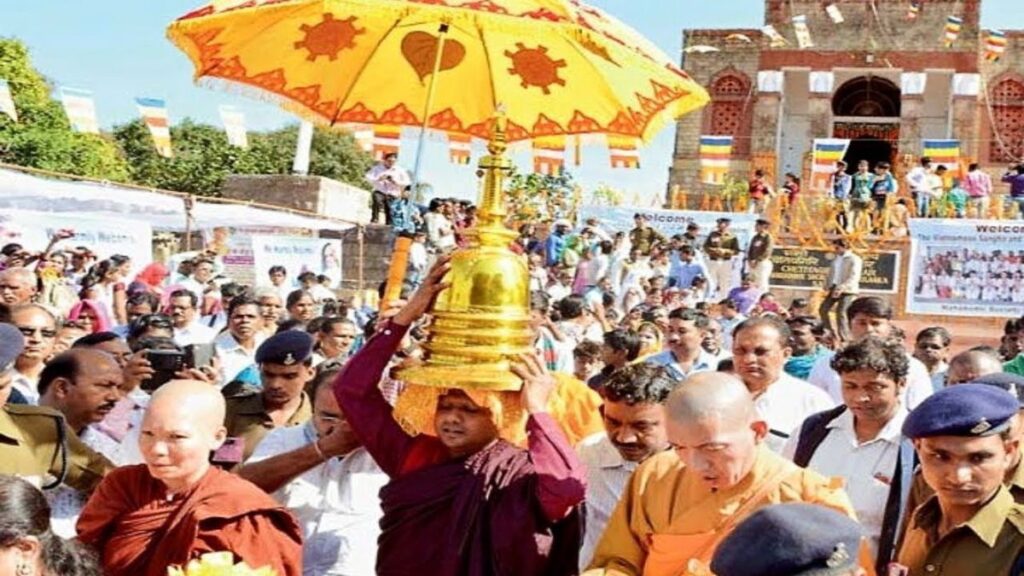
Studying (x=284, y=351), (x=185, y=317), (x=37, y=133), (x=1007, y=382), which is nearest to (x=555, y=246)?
(x=185, y=317)

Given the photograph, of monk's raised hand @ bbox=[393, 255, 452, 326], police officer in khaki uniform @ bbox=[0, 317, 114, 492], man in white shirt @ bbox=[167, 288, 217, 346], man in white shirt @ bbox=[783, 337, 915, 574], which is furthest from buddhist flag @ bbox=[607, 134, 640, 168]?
man in white shirt @ bbox=[167, 288, 217, 346]

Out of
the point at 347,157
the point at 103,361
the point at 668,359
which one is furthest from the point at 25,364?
the point at 347,157

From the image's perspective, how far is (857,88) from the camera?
96.6 ft

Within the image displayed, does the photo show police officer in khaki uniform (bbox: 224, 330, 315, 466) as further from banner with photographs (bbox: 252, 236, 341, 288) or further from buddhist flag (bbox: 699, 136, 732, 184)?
buddhist flag (bbox: 699, 136, 732, 184)

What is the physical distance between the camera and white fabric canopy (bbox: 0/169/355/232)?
568 inches

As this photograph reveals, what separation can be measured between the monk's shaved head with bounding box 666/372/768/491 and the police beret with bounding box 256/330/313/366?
221 centimetres

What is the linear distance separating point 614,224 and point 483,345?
16161 millimetres

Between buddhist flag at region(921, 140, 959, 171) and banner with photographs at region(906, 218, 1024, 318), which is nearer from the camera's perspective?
banner with photographs at region(906, 218, 1024, 318)

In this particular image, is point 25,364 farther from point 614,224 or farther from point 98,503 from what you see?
point 614,224

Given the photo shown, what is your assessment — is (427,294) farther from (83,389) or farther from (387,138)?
(387,138)

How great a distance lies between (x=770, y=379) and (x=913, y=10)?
24.2 m

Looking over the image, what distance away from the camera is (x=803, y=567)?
7.38 feet

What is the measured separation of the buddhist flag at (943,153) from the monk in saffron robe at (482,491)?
2259 centimetres

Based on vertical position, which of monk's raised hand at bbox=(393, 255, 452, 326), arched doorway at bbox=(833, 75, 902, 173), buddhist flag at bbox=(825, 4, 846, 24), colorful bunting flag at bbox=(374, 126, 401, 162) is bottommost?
monk's raised hand at bbox=(393, 255, 452, 326)
